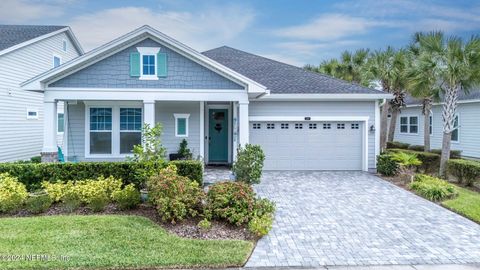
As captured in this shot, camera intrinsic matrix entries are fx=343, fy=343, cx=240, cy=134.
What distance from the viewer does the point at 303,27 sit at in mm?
21531

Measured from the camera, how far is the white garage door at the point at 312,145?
1470cm

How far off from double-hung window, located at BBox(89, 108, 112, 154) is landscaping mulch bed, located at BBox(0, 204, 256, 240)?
547 cm

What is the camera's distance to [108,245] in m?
5.89

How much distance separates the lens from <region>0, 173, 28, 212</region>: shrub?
7840mm

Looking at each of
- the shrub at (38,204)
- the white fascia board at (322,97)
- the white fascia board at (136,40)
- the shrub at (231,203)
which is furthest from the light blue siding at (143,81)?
the shrub at (231,203)

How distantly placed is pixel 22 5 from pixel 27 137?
24.7ft

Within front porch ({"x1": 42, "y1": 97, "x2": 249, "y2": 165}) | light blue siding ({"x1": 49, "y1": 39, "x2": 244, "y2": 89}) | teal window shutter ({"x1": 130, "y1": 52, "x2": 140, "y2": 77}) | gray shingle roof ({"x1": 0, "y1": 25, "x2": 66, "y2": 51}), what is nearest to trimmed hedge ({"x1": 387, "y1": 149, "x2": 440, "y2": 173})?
front porch ({"x1": 42, "y1": 97, "x2": 249, "y2": 165})

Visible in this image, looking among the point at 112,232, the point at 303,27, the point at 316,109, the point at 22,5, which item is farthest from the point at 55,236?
the point at 303,27

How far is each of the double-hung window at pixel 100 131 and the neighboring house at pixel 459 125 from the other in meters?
15.8

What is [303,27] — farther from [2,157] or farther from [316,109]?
[2,157]

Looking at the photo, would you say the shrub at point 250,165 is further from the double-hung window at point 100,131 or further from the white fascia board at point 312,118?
the double-hung window at point 100,131

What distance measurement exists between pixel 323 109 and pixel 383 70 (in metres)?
7.93

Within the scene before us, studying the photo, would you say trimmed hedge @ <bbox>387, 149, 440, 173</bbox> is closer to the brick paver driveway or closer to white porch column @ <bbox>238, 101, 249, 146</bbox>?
the brick paver driveway

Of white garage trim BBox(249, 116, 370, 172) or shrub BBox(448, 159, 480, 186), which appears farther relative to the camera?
white garage trim BBox(249, 116, 370, 172)
